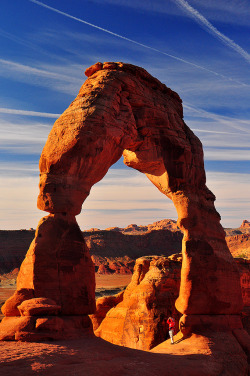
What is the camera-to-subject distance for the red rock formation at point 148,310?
42.3 ft

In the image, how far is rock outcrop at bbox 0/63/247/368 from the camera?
846 centimetres

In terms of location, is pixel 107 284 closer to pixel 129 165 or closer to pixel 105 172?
pixel 129 165

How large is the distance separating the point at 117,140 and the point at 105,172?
0.91 metres

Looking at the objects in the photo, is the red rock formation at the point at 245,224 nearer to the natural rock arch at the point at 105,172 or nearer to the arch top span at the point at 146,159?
the arch top span at the point at 146,159

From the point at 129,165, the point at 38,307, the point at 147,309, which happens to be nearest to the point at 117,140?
the point at 129,165

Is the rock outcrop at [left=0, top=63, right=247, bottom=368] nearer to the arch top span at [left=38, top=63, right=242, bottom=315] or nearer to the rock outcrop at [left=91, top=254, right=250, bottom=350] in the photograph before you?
the arch top span at [left=38, top=63, right=242, bottom=315]

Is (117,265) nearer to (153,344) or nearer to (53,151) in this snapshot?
(153,344)

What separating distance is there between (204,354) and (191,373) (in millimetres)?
1737

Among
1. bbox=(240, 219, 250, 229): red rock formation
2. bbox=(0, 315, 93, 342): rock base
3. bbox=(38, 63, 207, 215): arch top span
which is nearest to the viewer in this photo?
bbox=(0, 315, 93, 342): rock base

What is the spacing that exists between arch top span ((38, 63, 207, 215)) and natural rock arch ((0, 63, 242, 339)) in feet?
0.08

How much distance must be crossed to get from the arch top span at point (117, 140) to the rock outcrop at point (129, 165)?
0.08 feet

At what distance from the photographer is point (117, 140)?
10219mm

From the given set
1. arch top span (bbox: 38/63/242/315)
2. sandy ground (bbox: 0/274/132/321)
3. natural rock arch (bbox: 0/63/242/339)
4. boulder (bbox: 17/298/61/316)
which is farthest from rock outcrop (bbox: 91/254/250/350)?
sandy ground (bbox: 0/274/132/321)

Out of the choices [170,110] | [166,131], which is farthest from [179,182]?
[170,110]
